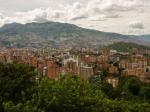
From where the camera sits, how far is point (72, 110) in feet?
36.2

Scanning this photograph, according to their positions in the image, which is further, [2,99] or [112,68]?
[112,68]

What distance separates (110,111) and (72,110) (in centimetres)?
157

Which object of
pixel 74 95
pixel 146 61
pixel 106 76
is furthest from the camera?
pixel 146 61

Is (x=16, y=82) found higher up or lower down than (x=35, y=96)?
higher up

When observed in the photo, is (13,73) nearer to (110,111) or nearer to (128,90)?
(110,111)

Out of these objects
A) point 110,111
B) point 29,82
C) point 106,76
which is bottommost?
point 106,76

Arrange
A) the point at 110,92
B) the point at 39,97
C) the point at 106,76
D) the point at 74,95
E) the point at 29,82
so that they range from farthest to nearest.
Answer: the point at 106,76 → the point at 110,92 → the point at 29,82 → the point at 74,95 → the point at 39,97

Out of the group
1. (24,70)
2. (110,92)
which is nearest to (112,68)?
(110,92)

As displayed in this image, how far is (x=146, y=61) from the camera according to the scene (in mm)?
71938

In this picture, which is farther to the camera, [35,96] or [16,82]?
[16,82]

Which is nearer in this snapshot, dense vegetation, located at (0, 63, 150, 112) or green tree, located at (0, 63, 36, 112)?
dense vegetation, located at (0, 63, 150, 112)

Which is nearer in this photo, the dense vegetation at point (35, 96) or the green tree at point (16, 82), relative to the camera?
the dense vegetation at point (35, 96)

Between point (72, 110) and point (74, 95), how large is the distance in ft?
2.09

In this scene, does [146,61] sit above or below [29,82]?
below
